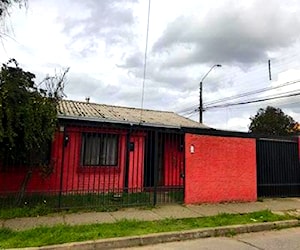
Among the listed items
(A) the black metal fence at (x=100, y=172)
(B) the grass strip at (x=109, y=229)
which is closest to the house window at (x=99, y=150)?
(A) the black metal fence at (x=100, y=172)

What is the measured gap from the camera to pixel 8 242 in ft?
19.1

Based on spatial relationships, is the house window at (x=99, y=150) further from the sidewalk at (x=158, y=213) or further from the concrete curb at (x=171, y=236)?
the concrete curb at (x=171, y=236)

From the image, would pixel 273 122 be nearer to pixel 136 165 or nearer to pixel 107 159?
pixel 136 165

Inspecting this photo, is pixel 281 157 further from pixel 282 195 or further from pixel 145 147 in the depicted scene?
pixel 145 147

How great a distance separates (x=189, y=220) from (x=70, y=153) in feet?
16.8

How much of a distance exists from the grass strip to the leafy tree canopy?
2419mm

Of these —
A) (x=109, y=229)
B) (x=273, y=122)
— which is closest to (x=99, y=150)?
(x=109, y=229)

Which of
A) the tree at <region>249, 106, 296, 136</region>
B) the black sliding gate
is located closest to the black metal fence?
the black sliding gate

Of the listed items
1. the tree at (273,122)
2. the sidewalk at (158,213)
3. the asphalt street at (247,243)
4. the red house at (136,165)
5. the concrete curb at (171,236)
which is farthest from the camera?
the tree at (273,122)

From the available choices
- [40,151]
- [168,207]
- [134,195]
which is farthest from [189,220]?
[40,151]

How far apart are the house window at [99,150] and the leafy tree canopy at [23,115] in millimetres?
2541

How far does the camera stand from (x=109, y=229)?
679cm

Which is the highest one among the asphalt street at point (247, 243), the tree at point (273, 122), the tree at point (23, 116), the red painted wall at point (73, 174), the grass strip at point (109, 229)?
the tree at point (273, 122)

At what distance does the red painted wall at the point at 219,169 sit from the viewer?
1012 centimetres
